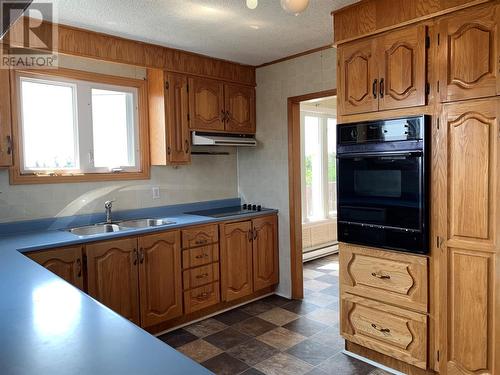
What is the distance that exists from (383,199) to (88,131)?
2441 millimetres

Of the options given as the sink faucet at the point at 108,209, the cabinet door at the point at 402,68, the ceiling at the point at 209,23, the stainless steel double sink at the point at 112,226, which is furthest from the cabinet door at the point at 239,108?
the cabinet door at the point at 402,68

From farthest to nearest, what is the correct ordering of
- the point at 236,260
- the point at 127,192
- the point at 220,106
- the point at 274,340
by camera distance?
the point at 220,106, the point at 236,260, the point at 127,192, the point at 274,340

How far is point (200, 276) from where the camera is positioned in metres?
3.36

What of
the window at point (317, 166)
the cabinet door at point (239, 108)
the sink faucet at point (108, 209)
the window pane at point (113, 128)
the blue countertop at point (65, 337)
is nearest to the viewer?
the blue countertop at point (65, 337)

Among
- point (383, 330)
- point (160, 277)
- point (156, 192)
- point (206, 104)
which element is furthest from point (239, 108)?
point (383, 330)

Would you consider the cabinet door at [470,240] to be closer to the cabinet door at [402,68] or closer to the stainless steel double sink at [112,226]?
the cabinet door at [402,68]

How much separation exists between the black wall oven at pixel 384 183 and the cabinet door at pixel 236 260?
1.16 meters

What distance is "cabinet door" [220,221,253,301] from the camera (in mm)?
3535

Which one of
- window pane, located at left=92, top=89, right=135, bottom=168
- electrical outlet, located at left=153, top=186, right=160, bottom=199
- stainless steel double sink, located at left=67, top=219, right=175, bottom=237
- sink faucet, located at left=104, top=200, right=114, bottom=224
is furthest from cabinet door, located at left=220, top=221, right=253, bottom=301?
window pane, located at left=92, top=89, right=135, bottom=168

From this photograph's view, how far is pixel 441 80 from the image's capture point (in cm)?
221

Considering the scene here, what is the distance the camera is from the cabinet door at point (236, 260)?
139 inches

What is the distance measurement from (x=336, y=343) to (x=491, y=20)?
2365mm

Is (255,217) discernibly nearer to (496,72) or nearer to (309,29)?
(309,29)

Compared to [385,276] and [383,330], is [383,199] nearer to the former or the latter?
[385,276]
